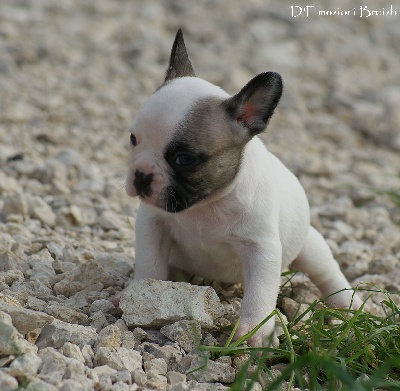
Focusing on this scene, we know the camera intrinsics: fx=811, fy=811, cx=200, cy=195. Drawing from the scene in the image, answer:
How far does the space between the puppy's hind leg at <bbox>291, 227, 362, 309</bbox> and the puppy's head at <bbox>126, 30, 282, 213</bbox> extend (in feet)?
4.15

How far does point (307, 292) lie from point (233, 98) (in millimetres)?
1721

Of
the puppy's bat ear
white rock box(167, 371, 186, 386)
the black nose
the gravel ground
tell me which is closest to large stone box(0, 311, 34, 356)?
the gravel ground

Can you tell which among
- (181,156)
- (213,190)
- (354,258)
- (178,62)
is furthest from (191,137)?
(354,258)

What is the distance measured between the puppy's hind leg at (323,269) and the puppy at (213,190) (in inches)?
15.4

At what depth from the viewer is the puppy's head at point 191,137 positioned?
188 inches

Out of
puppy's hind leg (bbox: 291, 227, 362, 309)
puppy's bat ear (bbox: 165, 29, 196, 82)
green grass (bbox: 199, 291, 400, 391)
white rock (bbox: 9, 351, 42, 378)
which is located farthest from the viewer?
puppy's hind leg (bbox: 291, 227, 362, 309)

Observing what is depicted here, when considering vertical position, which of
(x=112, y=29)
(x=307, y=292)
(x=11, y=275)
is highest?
(x=112, y=29)

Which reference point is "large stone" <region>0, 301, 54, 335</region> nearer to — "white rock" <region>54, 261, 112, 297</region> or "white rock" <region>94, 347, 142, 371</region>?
"white rock" <region>94, 347, 142, 371</region>

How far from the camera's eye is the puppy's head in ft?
15.7

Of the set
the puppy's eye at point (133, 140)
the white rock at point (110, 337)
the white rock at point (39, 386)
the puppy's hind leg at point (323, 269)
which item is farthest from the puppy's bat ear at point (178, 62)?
the white rock at point (39, 386)

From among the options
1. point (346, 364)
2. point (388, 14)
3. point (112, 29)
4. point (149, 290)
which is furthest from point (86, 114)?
point (388, 14)

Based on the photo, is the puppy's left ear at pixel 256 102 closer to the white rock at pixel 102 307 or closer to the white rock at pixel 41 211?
the white rock at pixel 102 307

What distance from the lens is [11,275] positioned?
5.12m

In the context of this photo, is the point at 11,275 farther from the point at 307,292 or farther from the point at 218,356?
the point at 307,292
